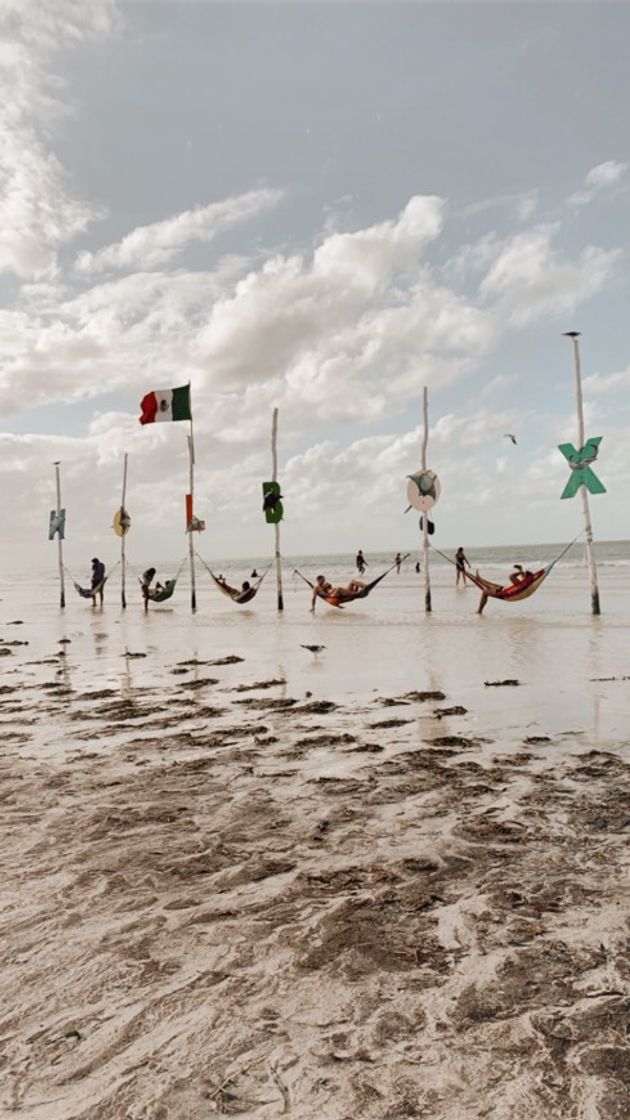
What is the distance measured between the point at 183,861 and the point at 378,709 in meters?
4.05

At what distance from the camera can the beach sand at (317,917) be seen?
6.73 feet

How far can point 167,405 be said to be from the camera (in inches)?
795

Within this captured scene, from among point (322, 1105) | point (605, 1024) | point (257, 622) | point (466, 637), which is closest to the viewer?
point (322, 1105)

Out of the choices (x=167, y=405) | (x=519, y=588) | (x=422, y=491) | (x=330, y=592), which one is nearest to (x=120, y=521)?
(x=167, y=405)

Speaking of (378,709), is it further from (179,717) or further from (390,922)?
(390,922)

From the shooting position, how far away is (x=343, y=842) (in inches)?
150

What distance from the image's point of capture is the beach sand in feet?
6.73

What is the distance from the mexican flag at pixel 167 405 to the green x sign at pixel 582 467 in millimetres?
10443

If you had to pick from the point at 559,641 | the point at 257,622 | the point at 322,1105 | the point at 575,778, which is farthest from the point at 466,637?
the point at 322,1105

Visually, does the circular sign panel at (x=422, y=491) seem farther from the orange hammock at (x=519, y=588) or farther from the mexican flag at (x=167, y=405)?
the mexican flag at (x=167, y=405)

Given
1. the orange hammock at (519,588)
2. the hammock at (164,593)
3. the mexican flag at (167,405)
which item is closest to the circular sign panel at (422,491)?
the orange hammock at (519,588)

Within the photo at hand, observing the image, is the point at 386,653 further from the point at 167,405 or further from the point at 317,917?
the point at 167,405

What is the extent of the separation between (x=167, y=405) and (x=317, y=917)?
61.6 feet

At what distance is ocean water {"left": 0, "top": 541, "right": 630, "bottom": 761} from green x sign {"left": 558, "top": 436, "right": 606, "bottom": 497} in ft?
10.2
